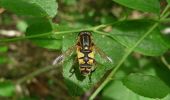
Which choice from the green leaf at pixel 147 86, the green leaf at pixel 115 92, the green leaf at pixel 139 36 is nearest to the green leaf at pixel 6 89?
the green leaf at pixel 115 92

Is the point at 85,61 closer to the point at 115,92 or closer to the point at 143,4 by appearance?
the point at 143,4

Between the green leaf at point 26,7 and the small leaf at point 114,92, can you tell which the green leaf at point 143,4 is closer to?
the green leaf at point 26,7

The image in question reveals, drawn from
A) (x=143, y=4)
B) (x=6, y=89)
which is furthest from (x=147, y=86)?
(x=6, y=89)

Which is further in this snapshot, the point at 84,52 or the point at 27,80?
the point at 27,80

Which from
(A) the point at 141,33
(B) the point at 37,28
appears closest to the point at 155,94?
(A) the point at 141,33

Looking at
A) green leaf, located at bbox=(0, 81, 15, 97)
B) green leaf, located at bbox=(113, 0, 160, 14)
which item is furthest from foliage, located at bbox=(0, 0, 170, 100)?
green leaf, located at bbox=(0, 81, 15, 97)

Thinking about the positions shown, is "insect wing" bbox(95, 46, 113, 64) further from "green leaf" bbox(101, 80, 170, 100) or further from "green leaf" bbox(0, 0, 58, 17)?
"green leaf" bbox(101, 80, 170, 100)

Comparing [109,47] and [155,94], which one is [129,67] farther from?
[155,94]
